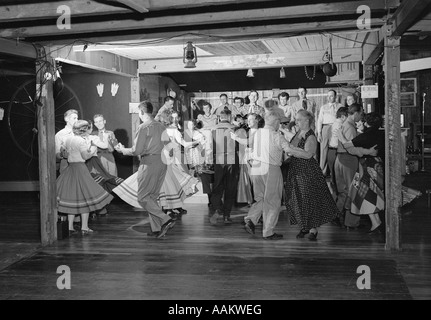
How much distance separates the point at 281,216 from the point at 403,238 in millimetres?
2196

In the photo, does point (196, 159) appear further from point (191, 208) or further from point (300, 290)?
point (300, 290)

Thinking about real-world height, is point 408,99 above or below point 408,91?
below

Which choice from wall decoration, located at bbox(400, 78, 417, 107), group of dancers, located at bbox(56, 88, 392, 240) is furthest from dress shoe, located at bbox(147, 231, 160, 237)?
wall decoration, located at bbox(400, 78, 417, 107)

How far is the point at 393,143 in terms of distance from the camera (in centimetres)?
602

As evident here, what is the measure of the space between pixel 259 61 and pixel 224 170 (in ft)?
10.8

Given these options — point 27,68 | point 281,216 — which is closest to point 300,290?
point 281,216

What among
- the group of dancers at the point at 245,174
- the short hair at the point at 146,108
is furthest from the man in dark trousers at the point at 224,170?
the short hair at the point at 146,108

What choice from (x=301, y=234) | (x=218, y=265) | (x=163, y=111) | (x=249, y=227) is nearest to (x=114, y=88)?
(x=163, y=111)

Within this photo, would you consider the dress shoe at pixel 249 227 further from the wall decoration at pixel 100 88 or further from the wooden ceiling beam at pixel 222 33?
the wall decoration at pixel 100 88

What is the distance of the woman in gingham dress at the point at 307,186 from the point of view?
249 inches

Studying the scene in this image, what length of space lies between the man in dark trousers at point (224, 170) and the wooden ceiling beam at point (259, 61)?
2724mm

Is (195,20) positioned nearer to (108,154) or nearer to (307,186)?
(307,186)

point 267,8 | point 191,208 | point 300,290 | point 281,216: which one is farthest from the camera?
point 191,208

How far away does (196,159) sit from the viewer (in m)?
10.3
